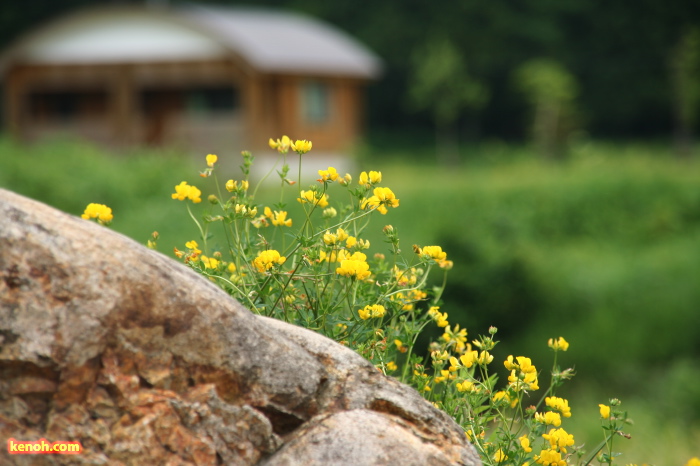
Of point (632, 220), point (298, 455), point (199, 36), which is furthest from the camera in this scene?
point (199, 36)

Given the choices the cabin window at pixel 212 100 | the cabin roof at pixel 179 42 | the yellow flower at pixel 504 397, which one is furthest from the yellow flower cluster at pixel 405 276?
the cabin window at pixel 212 100

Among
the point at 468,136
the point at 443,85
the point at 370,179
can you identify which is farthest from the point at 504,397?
the point at 468,136

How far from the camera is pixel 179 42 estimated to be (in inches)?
802

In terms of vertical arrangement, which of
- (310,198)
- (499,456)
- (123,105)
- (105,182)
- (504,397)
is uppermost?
(310,198)

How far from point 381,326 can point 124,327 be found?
3.31ft

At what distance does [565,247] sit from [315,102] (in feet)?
27.0

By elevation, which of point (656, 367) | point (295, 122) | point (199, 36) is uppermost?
point (199, 36)

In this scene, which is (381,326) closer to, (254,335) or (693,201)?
(254,335)

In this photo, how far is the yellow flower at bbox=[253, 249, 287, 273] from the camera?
242 centimetres

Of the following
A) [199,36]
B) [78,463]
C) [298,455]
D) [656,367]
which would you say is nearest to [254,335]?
[298,455]

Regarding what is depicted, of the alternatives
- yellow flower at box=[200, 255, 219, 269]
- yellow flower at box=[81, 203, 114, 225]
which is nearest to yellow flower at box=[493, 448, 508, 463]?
yellow flower at box=[200, 255, 219, 269]

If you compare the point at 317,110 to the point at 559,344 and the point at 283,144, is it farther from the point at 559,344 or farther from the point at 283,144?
the point at 559,344

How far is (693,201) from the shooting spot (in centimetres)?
1686

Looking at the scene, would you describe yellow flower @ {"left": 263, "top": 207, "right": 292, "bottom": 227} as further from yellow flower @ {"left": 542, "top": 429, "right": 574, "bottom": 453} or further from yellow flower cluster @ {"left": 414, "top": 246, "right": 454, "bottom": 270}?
yellow flower @ {"left": 542, "top": 429, "right": 574, "bottom": 453}
